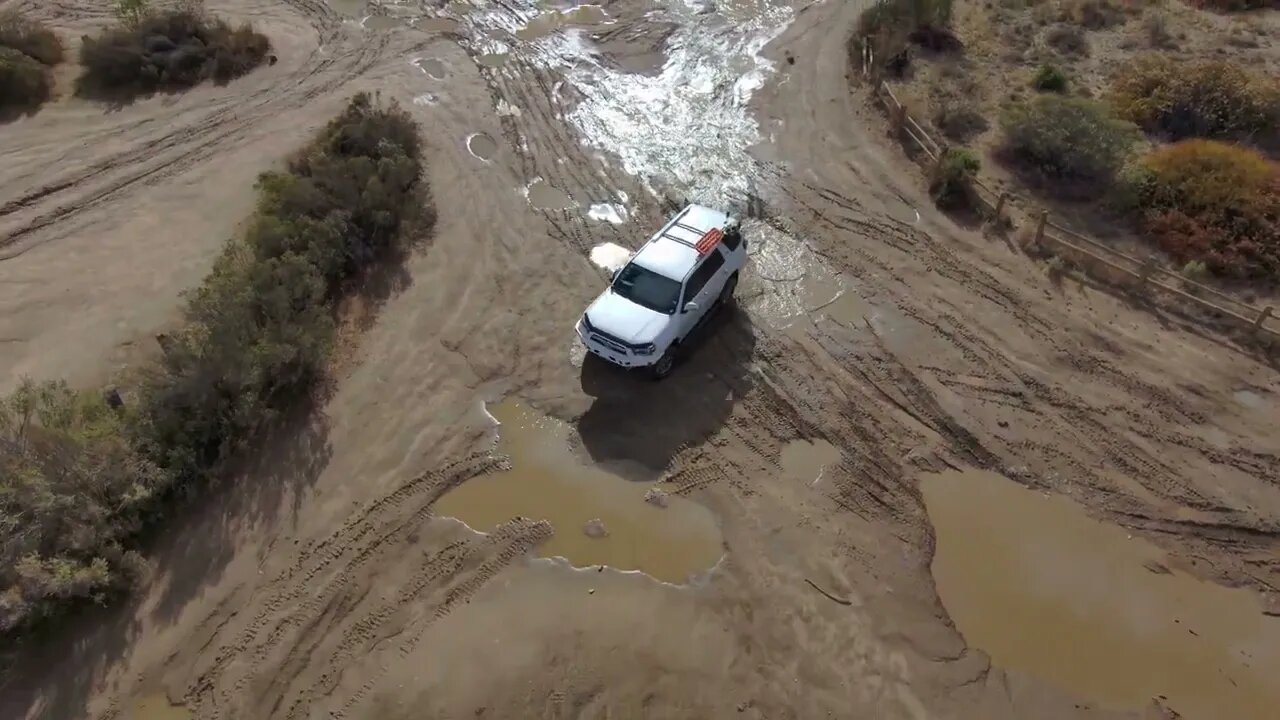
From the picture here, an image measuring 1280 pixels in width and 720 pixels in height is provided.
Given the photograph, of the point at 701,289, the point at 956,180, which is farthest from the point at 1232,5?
the point at 701,289

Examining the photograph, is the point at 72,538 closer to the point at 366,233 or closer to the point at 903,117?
the point at 366,233

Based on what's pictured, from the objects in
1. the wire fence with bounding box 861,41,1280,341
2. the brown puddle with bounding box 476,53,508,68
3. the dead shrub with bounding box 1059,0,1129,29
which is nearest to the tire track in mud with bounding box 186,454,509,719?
the wire fence with bounding box 861,41,1280,341

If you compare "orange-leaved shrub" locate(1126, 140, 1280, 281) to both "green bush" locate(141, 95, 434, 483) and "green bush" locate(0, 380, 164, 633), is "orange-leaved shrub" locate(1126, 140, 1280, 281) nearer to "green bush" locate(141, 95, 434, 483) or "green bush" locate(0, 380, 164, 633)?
"green bush" locate(141, 95, 434, 483)

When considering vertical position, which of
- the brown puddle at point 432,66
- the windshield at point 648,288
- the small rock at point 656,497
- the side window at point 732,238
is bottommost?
Answer: the small rock at point 656,497

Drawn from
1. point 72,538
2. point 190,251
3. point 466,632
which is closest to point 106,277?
point 190,251

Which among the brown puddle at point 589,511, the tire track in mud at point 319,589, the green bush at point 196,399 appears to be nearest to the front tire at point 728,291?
the brown puddle at point 589,511

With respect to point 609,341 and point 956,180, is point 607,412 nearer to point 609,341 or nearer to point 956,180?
point 609,341

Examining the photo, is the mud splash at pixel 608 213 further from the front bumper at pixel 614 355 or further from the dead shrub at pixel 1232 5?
the dead shrub at pixel 1232 5
